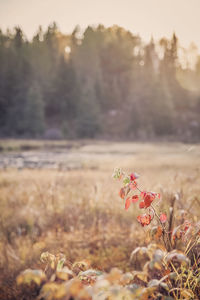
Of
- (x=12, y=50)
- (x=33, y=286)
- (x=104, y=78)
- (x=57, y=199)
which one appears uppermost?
(x=12, y=50)

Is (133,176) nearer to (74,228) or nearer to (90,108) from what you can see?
(74,228)

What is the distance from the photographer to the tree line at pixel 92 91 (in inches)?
1545

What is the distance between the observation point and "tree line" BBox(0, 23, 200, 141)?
39250 mm

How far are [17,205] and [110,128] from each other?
121ft

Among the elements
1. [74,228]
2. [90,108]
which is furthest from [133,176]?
[90,108]

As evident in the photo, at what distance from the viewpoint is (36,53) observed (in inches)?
1983

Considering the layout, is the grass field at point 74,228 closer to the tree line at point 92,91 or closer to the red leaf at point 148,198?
the red leaf at point 148,198

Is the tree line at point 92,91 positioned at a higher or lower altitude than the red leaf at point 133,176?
higher

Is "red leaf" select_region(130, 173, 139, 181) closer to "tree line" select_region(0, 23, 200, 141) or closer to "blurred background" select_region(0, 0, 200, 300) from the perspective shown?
"blurred background" select_region(0, 0, 200, 300)

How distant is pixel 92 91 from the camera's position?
4034 centimetres

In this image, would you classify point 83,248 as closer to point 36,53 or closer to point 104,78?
point 104,78

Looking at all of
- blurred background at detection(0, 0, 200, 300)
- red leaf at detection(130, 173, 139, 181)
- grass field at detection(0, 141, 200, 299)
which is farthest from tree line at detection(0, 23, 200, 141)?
red leaf at detection(130, 173, 139, 181)

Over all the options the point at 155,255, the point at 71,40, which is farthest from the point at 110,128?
the point at 155,255

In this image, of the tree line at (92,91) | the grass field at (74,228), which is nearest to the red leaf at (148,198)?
the grass field at (74,228)
